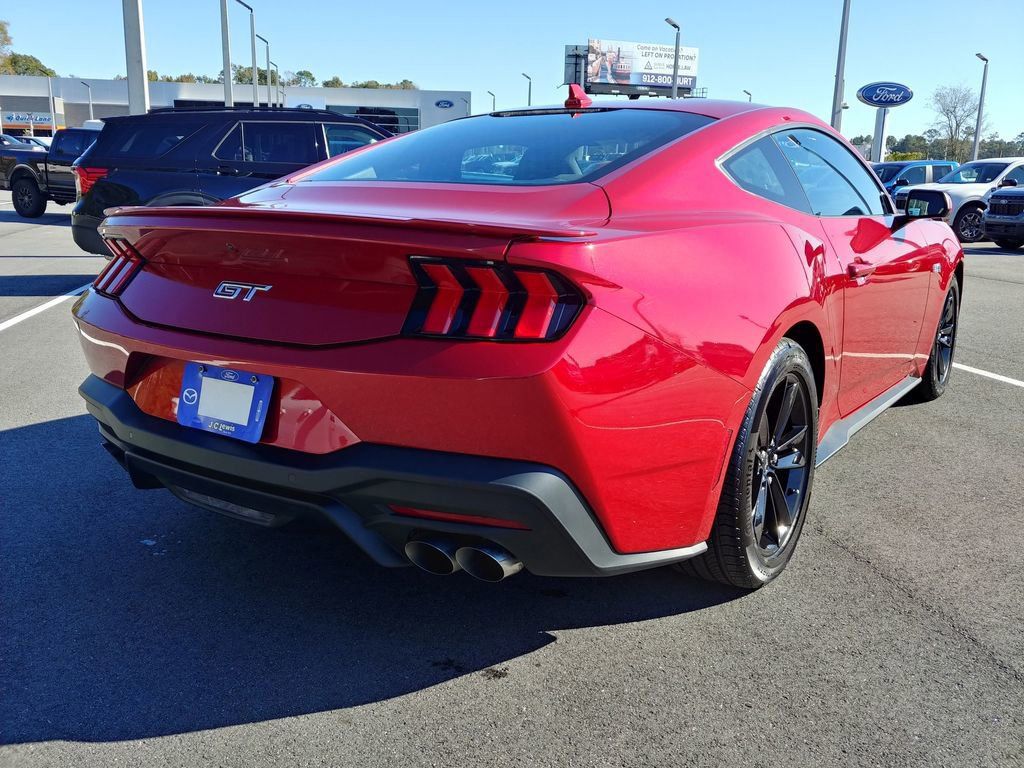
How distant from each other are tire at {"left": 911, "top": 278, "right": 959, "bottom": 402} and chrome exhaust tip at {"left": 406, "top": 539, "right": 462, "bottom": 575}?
3.77m

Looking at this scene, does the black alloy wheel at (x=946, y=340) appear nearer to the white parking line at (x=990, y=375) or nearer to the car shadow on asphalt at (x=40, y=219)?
the white parking line at (x=990, y=375)

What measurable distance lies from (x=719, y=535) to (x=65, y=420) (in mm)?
3466

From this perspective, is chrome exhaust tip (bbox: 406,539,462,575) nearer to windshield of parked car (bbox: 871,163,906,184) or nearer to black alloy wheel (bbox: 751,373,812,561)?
black alloy wheel (bbox: 751,373,812,561)

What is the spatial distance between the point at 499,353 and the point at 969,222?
63.8 feet

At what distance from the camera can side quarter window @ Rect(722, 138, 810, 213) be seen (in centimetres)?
302

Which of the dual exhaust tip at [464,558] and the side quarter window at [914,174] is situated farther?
the side quarter window at [914,174]

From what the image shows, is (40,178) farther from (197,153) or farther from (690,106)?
(690,106)

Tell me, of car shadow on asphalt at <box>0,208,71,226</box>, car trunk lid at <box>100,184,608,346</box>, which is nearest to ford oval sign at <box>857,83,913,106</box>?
car shadow on asphalt at <box>0,208,71,226</box>

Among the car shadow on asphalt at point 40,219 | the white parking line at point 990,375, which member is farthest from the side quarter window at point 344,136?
the car shadow on asphalt at point 40,219

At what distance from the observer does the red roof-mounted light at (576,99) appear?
378 cm

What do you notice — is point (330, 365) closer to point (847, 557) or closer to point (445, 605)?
point (445, 605)

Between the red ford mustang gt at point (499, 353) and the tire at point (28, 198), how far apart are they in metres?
18.6

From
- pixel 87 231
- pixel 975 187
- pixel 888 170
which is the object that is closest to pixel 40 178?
pixel 87 231

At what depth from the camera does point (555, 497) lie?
212cm
